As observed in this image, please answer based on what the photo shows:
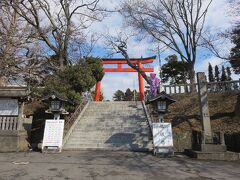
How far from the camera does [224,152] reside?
9555mm

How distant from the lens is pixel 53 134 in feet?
36.3

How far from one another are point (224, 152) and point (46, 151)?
24.7 feet

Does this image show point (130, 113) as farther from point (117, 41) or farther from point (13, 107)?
point (117, 41)

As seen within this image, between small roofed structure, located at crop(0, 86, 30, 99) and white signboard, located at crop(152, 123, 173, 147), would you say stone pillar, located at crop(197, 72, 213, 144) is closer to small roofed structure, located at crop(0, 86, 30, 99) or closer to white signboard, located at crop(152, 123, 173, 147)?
white signboard, located at crop(152, 123, 173, 147)

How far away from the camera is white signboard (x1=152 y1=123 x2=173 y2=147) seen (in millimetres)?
10375

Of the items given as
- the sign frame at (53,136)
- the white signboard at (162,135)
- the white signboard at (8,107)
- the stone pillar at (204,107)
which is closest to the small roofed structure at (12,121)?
the white signboard at (8,107)

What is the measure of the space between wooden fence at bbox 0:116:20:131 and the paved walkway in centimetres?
386

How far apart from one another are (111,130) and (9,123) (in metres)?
5.32

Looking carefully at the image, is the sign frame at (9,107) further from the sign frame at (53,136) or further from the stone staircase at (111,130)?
the stone staircase at (111,130)

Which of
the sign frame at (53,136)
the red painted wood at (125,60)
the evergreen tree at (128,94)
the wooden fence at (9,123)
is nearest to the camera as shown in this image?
the sign frame at (53,136)

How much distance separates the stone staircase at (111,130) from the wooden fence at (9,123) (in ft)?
8.47

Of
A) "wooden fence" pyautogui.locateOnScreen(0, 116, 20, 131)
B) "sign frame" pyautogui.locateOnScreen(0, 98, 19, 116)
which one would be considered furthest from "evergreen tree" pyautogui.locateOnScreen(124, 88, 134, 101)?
"wooden fence" pyautogui.locateOnScreen(0, 116, 20, 131)

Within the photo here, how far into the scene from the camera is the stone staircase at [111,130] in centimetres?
1191

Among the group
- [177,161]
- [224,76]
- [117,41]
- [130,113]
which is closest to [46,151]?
[177,161]
